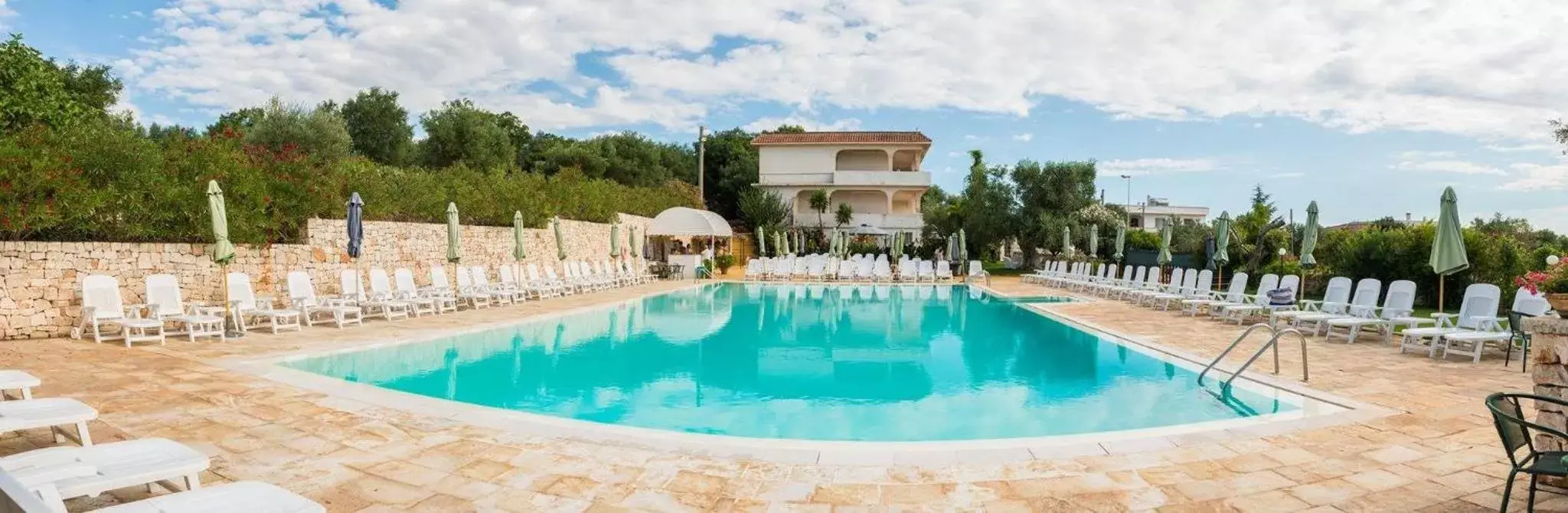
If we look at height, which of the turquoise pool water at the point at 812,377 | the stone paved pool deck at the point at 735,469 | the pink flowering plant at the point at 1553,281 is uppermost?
the pink flowering plant at the point at 1553,281

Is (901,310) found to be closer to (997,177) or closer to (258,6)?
(258,6)

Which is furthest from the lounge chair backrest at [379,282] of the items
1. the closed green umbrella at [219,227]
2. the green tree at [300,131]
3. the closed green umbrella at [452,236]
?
the green tree at [300,131]

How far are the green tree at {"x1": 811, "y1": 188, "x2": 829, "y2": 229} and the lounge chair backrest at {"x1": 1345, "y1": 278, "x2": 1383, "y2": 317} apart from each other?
25.9m

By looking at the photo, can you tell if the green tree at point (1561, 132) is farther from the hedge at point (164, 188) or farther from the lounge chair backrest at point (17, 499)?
the hedge at point (164, 188)

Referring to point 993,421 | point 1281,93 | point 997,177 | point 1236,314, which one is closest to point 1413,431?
point 993,421

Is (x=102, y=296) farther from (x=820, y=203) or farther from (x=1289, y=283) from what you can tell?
(x=820, y=203)

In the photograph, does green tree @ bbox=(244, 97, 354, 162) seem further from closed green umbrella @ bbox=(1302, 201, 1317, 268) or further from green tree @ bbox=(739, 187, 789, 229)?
closed green umbrella @ bbox=(1302, 201, 1317, 268)

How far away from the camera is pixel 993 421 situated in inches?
257

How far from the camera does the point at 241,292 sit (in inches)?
388

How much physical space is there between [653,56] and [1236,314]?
60.7ft

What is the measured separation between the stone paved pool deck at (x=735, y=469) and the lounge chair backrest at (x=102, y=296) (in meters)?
2.97

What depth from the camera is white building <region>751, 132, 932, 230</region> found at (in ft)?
120

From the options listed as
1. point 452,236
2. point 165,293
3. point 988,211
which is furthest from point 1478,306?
point 988,211

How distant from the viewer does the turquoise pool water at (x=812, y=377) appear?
21.3 feet
